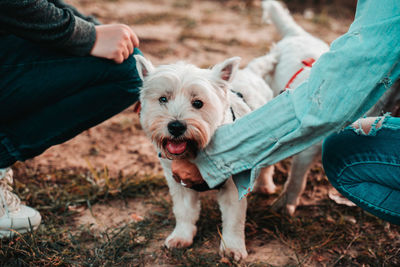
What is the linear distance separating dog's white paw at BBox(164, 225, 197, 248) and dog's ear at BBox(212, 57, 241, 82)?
101cm

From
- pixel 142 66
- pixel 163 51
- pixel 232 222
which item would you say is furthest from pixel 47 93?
pixel 163 51

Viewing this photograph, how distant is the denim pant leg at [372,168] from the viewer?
188 cm

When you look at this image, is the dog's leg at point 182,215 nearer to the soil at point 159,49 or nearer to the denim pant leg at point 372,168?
the soil at point 159,49

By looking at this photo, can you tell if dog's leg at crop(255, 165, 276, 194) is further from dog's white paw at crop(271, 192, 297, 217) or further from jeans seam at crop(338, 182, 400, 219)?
jeans seam at crop(338, 182, 400, 219)

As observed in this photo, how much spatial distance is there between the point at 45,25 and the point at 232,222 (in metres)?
1.60

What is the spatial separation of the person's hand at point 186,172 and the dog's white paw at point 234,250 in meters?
0.51

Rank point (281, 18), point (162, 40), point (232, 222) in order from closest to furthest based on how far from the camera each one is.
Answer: point (232, 222) < point (281, 18) < point (162, 40)

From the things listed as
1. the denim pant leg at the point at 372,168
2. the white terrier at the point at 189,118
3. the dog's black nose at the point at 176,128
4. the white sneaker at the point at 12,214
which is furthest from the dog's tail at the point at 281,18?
the white sneaker at the point at 12,214

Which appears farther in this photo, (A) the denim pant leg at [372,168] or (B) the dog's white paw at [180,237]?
(B) the dog's white paw at [180,237]

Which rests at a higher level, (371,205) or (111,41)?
(111,41)

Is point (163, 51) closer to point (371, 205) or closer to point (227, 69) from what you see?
point (227, 69)

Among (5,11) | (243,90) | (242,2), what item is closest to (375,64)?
(243,90)

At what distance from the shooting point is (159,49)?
5613 millimetres

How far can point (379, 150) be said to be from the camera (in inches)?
75.2
